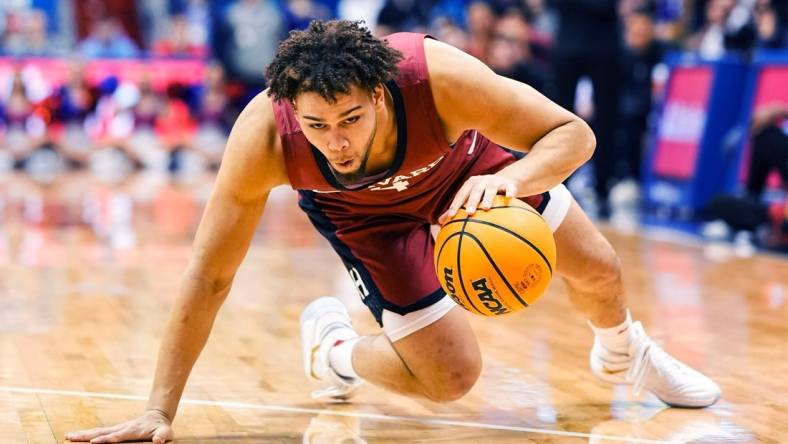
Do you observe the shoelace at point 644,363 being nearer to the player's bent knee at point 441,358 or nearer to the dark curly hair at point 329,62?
the player's bent knee at point 441,358

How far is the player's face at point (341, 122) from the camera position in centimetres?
318

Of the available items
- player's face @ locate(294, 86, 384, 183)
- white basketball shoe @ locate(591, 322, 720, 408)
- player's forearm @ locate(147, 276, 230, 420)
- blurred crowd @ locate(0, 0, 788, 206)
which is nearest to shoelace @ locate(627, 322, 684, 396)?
white basketball shoe @ locate(591, 322, 720, 408)

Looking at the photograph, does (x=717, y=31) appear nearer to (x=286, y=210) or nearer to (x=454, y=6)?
(x=286, y=210)

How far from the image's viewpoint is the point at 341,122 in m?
3.21

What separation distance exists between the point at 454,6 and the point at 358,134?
14204 millimetres

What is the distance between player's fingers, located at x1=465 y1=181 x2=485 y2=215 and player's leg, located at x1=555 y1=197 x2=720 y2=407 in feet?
2.45

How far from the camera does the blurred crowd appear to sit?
1032 centimetres

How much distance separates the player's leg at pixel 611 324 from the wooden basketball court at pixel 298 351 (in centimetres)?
8

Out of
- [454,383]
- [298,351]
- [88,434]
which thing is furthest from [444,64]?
[298,351]

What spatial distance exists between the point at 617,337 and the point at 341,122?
4.74 feet

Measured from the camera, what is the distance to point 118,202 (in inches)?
438

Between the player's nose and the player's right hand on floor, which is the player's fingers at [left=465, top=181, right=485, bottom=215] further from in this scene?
the player's right hand on floor

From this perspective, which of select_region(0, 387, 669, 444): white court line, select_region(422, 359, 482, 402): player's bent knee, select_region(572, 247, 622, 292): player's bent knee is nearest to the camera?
select_region(0, 387, 669, 444): white court line

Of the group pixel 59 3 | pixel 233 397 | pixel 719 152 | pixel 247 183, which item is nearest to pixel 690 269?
pixel 719 152
